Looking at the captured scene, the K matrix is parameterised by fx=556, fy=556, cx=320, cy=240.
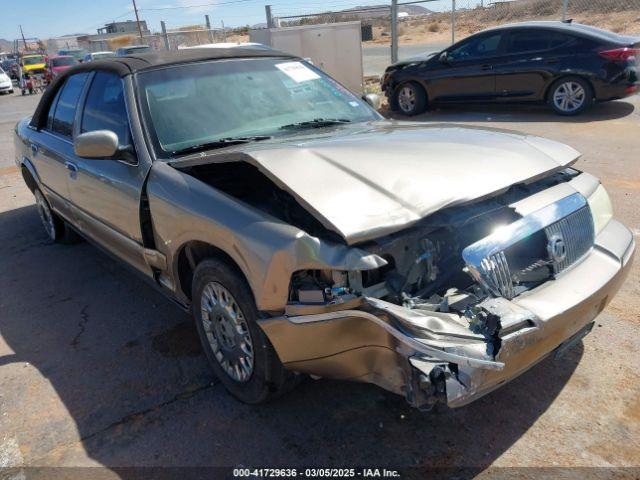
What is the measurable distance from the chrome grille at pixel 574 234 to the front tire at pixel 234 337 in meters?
1.41

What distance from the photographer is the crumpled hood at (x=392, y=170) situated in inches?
93.0

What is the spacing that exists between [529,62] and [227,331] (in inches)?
338

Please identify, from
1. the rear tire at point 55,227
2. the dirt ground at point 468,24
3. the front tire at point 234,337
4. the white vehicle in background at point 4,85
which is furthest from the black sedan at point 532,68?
the white vehicle in background at point 4,85

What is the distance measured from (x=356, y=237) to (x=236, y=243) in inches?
24.2

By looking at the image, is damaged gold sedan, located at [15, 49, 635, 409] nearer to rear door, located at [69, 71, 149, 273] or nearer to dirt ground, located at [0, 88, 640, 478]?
rear door, located at [69, 71, 149, 273]

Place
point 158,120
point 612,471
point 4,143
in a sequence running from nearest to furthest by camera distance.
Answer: point 612,471 < point 158,120 < point 4,143

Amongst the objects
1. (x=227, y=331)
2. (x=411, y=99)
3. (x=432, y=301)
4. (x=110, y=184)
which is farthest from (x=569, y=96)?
(x=227, y=331)

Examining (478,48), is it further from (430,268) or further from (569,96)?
(430,268)

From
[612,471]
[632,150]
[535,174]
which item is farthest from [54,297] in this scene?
[632,150]

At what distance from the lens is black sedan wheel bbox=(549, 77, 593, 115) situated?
9.30 metres

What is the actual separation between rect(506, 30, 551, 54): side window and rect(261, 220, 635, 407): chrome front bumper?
26.5 feet

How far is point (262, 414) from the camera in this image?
9.58ft

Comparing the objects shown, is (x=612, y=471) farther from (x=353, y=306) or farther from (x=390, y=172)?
(x=390, y=172)

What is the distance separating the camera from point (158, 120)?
342 centimetres
